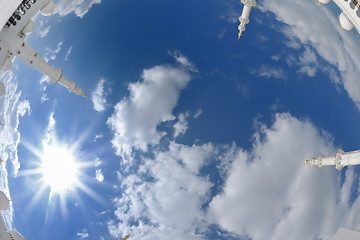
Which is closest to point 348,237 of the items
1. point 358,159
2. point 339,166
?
point 358,159

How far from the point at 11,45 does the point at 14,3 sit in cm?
699

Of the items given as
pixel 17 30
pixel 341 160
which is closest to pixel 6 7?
pixel 17 30

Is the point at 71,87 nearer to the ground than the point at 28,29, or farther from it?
farther from it

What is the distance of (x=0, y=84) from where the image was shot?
90.1 ft

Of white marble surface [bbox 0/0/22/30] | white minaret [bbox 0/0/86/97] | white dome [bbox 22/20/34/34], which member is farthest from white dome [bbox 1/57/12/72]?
white marble surface [bbox 0/0/22/30]

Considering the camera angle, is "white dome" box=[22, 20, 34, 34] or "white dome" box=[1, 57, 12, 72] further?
"white dome" box=[22, 20, 34, 34]

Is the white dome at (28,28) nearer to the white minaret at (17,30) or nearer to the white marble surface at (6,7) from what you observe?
the white minaret at (17,30)

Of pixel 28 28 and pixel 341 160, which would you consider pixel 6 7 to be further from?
pixel 341 160

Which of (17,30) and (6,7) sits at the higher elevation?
(17,30)

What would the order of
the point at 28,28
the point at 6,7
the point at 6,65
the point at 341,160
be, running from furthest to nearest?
the point at 341,160 → the point at 28,28 → the point at 6,65 → the point at 6,7

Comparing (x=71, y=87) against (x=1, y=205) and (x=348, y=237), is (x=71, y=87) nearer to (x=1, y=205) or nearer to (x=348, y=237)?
(x=1, y=205)

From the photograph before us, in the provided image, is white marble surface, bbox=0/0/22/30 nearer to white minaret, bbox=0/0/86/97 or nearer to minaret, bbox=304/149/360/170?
white minaret, bbox=0/0/86/97

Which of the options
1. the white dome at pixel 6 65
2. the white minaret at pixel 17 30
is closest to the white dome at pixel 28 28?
the white minaret at pixel 17 30

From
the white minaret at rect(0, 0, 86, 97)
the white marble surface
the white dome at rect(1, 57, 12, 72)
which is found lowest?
the white marble surface
